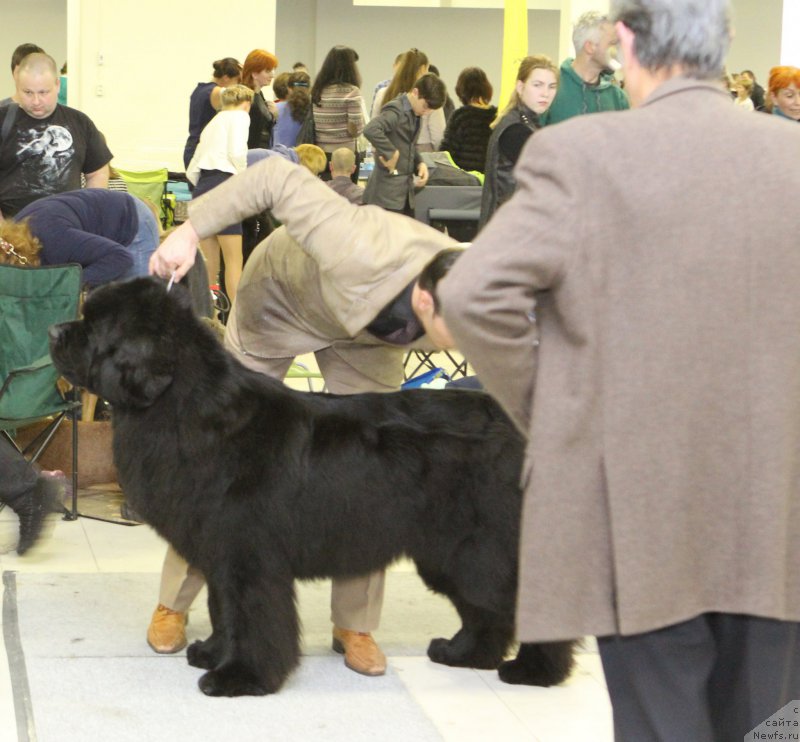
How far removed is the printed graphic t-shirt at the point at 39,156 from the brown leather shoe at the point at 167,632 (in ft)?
9.82

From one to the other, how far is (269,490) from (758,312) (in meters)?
1.71

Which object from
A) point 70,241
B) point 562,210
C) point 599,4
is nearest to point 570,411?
point 562,210

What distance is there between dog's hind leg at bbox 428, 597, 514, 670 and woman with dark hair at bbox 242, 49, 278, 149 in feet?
20.4

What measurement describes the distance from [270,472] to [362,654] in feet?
2.03

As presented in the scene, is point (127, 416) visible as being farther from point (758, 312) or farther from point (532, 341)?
point (758, 312)

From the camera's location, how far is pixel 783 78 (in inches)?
308

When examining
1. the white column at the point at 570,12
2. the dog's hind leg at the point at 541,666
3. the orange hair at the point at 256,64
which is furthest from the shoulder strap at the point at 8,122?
the white column at the point at 570,12

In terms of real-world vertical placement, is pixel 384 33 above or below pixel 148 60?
above

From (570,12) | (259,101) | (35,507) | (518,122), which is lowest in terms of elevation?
(35,507)

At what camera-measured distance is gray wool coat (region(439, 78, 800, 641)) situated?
1592 mm

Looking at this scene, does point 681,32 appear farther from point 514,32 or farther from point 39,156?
point 514,32

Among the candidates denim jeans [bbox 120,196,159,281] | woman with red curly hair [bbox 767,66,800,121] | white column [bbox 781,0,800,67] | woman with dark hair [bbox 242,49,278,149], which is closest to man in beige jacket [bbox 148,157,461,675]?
denim jeans [bbox 120,196,159,281]

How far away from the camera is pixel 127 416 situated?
3.11 meters

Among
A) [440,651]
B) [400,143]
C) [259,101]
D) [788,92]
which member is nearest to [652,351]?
[440,651]
